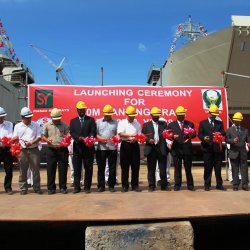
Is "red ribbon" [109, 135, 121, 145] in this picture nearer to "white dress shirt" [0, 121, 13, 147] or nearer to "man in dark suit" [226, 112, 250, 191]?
"white dress shirt" [0, 121, 13, 147]

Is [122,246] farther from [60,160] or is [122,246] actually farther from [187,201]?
[60,160]

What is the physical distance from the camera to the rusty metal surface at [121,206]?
15.5ft

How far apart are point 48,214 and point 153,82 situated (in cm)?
3218

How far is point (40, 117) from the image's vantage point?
32.7ft

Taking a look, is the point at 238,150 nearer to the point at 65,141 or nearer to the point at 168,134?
the point at 168,134

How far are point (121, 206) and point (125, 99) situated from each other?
5182 millimetres

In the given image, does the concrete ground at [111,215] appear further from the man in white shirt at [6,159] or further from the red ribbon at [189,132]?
the red ribbon at [189,132]

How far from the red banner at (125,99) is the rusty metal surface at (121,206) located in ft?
11.3

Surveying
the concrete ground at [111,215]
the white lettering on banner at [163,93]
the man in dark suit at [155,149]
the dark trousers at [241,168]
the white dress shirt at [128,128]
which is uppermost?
the white lettering on banner at [163,93]

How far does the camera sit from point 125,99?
1030 centimetres

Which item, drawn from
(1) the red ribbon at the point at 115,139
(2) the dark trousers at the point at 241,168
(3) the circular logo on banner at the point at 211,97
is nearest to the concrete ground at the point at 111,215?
(2) the dark trousers at the point at 241,168

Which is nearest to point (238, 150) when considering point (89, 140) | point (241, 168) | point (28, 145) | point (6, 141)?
point (241, 168)

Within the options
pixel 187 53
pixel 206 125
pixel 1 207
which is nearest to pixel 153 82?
pixel 187 53

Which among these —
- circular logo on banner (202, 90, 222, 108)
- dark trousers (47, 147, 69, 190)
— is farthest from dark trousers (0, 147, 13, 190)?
circular logo on banner (202, 90, 222, 108)
